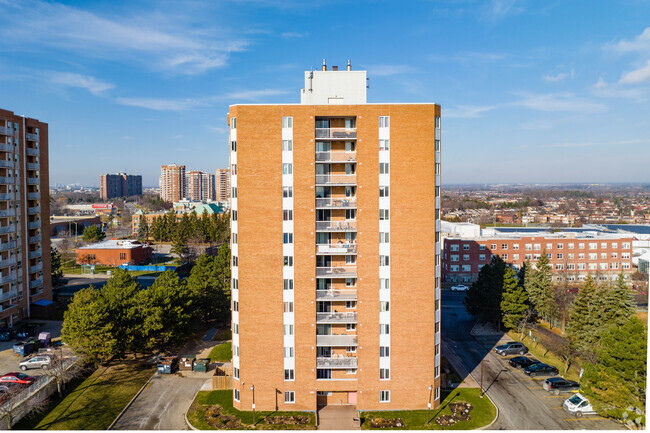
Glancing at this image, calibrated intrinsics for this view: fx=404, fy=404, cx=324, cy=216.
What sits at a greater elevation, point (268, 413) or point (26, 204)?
point (26, 204)

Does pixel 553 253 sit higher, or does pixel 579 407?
pixel 553 253

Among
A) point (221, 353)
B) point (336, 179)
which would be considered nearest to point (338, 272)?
point (336, 179)

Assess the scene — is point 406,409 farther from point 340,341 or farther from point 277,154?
point 277,154

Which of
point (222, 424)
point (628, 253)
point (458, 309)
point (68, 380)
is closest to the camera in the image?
point (222, 424)

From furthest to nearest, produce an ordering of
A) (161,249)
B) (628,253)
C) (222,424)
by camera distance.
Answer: (161,249), (628,253), (222,424)

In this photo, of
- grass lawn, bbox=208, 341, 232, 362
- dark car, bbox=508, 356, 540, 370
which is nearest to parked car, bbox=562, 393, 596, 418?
dark car, bbox=508, 356, 540, 370

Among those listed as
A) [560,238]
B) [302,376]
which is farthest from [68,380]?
[560,238]

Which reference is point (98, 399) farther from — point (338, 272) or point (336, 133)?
point (336, 133)
